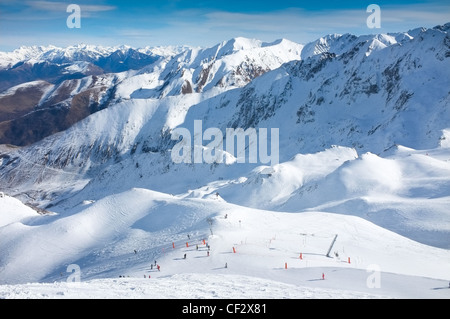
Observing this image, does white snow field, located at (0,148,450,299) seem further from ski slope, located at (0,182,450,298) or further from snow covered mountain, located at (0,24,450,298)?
snow covered mountain, located at (0,24,450,298)

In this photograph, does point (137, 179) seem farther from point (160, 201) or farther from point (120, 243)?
point (120, 243)

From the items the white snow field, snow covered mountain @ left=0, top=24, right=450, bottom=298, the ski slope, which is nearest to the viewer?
the ski slope

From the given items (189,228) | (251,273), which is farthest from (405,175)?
(251,273)

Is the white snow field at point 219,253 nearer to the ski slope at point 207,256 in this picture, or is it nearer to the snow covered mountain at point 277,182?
the ski slope at point 207,256

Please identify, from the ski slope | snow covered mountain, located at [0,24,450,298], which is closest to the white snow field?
the ski slope

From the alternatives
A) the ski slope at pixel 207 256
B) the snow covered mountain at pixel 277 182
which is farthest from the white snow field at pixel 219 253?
the snow covered mountain at pixel 277 182

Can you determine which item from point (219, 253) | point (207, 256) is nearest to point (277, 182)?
point (219, 253)
